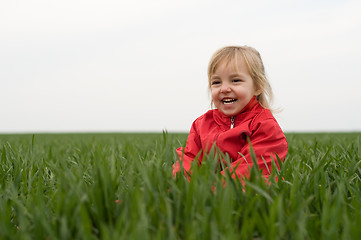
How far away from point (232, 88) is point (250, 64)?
23 centimetres

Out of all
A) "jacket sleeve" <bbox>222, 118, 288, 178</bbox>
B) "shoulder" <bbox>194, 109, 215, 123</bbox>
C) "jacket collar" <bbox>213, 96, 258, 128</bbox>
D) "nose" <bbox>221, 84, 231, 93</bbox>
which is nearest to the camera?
"jacket sleeve" <bbox>222, 118, 288, 178</bbox>

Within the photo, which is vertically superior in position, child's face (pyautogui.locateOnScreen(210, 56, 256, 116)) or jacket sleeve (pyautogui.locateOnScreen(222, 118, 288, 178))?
child's face (pyautogui.locateOnScreen(210, 56, 256, 116))

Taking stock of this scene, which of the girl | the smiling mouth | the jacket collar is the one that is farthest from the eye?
the jacket collar

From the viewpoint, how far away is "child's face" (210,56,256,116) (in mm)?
2232

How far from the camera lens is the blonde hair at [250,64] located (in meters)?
2.30

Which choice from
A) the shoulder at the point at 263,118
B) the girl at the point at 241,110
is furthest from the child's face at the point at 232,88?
the shoulder at the point at 263,118

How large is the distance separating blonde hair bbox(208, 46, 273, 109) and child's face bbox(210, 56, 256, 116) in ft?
0.12

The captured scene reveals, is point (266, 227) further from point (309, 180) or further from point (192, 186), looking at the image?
point (309, 180)

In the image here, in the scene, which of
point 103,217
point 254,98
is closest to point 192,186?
point 103,217

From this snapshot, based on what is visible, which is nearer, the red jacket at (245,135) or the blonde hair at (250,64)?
the red jacket at (245,135)

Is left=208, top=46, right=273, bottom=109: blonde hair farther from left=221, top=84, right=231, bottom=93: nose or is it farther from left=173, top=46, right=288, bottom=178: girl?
left=221, top=84, right=231, bottom=93: nose

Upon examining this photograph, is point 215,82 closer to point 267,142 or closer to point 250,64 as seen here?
point 250,64

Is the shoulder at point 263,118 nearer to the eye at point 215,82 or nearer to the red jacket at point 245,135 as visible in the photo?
the red jacket at point 245,135

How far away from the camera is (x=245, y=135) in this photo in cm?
225
